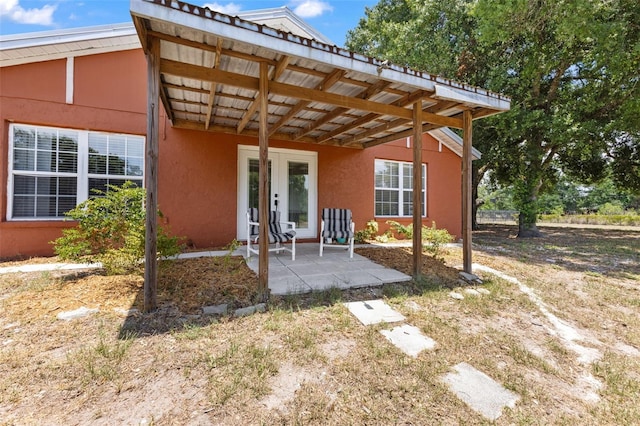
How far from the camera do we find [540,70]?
9.56m

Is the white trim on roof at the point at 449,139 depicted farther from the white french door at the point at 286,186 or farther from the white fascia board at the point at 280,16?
the white fascia board at the point at 280,16

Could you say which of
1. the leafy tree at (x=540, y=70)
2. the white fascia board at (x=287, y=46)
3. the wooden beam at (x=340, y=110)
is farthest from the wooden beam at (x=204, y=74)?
the leafy tree at (x=540, y=70)

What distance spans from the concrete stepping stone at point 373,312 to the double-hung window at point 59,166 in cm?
494

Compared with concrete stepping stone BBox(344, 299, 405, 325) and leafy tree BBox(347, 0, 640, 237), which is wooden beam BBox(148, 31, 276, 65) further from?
leafy tree BBox(347, 0, 640, 237)

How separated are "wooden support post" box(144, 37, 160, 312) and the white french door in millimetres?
3505

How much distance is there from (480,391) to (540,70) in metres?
11.6

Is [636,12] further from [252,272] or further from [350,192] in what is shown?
[252,272]

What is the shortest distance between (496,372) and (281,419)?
1595mm

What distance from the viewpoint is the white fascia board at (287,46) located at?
2336 millimetres

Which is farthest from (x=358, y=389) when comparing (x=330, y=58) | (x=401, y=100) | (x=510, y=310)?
(x=401, y=100)

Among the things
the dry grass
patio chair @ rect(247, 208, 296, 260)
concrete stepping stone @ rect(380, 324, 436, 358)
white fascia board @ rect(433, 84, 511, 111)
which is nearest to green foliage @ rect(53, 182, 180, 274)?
the dry grass

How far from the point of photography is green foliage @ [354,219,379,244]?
7027 millimetres

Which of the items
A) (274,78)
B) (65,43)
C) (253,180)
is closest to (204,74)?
(274,78)

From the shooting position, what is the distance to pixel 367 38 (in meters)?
15.2
